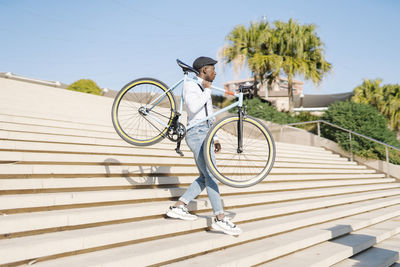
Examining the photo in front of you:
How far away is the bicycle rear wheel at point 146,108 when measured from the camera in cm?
373

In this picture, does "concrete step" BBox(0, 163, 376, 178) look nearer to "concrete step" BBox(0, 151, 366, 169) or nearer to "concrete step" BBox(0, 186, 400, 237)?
"concrete step" BBox(0, 151, 366, 169)

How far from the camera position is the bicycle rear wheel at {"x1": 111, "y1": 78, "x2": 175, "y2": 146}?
12.2 ft

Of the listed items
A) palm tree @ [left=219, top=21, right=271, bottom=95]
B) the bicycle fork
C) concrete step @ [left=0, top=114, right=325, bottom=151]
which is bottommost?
the bicycle fork

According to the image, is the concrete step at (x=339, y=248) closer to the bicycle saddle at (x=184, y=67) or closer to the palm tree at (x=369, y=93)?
the bicycle saddle at (x=184, y=67)

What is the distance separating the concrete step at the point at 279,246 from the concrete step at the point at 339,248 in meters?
0.02

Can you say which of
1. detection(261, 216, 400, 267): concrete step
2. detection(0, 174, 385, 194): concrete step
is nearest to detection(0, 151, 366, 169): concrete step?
detection(0, 174, 385, 194): concrete step

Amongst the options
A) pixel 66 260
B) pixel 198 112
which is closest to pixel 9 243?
pixel 66 260

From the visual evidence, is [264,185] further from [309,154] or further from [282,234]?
[309,154]

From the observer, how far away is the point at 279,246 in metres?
3.42

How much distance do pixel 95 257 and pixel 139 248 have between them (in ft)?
1.32

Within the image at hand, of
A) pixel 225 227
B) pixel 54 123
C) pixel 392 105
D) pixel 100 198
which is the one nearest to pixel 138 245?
pixel 100 198

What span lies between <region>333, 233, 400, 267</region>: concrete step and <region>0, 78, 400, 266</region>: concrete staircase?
0.04 feet

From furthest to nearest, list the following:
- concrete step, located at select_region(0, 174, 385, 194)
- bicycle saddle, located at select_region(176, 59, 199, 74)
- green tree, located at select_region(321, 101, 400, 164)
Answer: green tree, located at select_region(321, 101, 400, 164) → bicycle saddle, located at select_region(176, 59, 199, 74) → concrete step, located at select_region(0, 174, 385, 194)

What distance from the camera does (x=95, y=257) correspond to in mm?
2451
